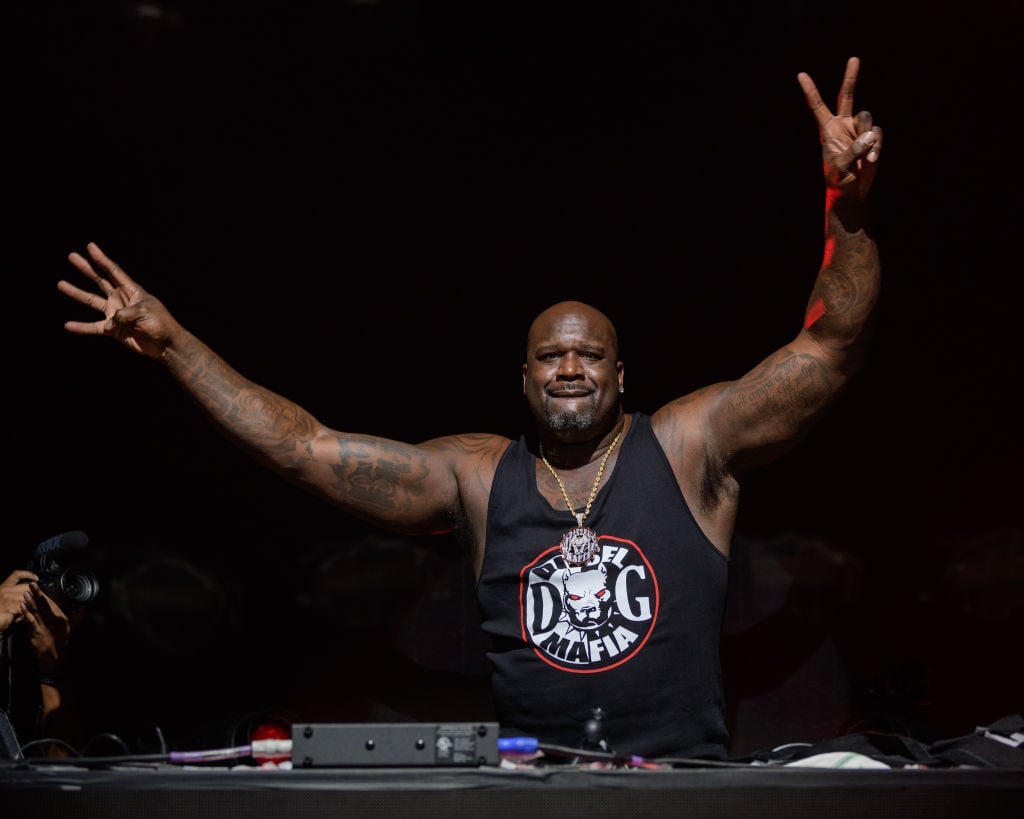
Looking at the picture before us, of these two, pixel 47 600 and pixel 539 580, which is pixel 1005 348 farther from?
pixel 47 600

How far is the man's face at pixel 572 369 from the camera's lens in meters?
2.46

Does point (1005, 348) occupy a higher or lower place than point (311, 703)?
higher

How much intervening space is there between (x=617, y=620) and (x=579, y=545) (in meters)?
0.19

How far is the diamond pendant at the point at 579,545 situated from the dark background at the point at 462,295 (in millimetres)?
1344

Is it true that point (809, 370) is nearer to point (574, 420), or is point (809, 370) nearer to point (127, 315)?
point (574, 420)

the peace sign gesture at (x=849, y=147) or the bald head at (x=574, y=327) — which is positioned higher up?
the peace sign gesture at (x=849, y=147)

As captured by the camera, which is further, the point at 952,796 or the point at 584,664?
the point at 584,664

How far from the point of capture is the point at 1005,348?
3613mm

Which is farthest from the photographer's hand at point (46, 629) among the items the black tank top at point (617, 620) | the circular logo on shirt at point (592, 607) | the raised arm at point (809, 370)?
the raised arm at point (809, 370)

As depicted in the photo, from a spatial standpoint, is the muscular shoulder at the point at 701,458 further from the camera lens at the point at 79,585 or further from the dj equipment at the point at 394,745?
the camera lens at the point at 79,585

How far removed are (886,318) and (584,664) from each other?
2.06m

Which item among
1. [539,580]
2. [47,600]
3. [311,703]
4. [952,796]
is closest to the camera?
[952,796]

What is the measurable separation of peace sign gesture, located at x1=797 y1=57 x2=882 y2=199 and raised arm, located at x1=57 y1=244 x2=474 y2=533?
3.66ft

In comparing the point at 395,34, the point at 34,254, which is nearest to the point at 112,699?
the point at 34,254
